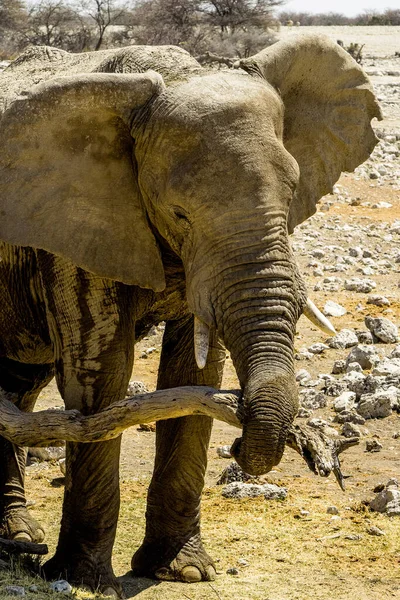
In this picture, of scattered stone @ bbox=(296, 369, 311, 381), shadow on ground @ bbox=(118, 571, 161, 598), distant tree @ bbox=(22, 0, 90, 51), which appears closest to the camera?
shadow on ground @ bbox=(118, 571, 161, 598)

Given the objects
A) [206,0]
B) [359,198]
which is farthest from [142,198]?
[206,0]

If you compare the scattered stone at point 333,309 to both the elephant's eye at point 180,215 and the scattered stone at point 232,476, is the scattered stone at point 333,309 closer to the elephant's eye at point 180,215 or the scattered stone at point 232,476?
the scattered stone at point 232,476

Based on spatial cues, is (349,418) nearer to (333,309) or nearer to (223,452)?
(223,452)

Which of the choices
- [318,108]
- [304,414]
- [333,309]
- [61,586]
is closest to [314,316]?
[318,108]

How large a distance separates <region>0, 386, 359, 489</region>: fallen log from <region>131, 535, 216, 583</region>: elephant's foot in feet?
3.25

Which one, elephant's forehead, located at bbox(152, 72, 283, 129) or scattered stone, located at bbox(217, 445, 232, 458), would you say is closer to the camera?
elephant's forehead, located at bbox(152, 72, 283, 129)

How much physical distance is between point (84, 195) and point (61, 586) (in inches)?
59.4

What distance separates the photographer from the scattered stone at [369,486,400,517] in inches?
241

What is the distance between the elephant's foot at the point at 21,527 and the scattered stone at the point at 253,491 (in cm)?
98

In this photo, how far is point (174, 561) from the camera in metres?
5.63

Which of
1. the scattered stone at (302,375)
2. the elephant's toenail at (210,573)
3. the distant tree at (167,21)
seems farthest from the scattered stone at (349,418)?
the distant tree at (167,21)

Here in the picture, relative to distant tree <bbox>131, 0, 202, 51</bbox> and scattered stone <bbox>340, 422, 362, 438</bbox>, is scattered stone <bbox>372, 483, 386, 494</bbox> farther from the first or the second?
distant tree <bbox>131, 0, 202, 51</bbox>

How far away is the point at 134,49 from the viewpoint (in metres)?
5.06

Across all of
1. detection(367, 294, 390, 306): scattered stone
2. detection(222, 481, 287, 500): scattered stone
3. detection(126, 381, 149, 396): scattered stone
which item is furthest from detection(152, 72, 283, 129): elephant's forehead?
detection(367, 294, 390, 306): scattered stone
